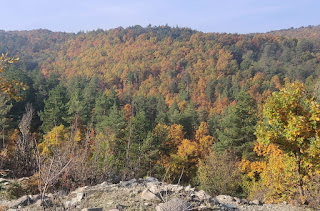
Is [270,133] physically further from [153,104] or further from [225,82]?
[225,82]

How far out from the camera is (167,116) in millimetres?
35781

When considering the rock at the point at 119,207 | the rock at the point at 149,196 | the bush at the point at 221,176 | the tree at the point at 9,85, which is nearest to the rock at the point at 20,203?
the rock at the point at 119,207

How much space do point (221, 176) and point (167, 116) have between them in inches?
805

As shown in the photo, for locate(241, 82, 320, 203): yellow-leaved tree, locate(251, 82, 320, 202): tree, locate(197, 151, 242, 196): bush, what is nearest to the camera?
locate(241, 82, 320, 203): yellow-leaved tree

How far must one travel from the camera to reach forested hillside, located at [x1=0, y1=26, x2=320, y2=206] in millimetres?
6703

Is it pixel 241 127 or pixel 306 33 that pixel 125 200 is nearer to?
pixel 241 127

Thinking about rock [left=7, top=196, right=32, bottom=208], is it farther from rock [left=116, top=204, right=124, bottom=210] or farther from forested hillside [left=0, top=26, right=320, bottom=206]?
rock [left=116, top=204, right=124, bottom=210]

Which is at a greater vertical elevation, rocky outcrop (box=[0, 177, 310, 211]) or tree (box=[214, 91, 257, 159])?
rocky outcrop (box=[0, 177, 310, 211])

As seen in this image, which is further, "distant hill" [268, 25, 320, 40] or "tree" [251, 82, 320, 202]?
"distant hill" [268, 25, 320, 40]

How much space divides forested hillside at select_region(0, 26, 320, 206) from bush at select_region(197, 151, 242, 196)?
0.09 m

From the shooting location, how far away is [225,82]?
235ft

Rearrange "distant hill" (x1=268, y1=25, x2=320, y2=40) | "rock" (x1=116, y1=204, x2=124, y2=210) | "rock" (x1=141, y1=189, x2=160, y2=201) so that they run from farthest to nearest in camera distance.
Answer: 1. "distant hill" (x1=268, y1=25, x2=320, y2=40)
2. "rock" (x1=141, y1=189, x2=160, y2=201)
3. "rock" (x1=116, y1=204, x2=124, y2=210)

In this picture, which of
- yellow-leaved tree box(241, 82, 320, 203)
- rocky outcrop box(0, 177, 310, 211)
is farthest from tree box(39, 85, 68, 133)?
yellow-leaved tree box(241, 82, 320, 203)

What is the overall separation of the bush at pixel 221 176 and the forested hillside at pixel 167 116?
3.5 inches
